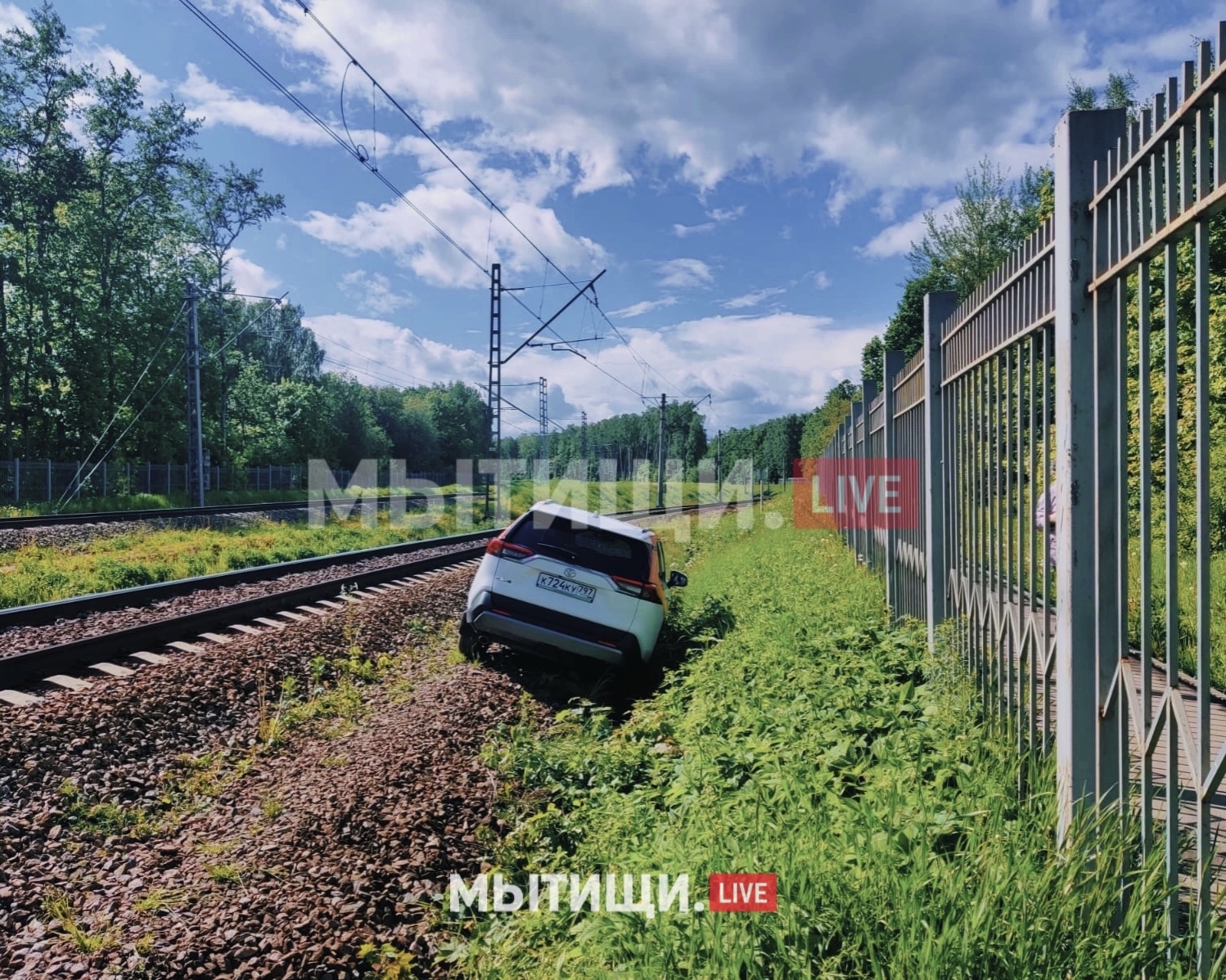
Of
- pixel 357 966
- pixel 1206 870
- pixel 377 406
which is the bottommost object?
pixel 357 966

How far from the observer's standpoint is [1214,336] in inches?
423

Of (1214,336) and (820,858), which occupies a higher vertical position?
(1214,336)

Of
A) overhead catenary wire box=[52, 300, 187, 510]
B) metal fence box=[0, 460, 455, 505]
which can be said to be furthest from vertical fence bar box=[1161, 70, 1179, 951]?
overhead catenary wire box=[52, 300, 187, 510]

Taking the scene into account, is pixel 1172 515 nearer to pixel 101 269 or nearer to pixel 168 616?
pixel 168 616

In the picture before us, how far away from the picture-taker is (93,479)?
35.2 meters

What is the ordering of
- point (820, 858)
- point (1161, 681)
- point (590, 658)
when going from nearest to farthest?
point (820, 858) → point (1161, 681) → point (590, 658)

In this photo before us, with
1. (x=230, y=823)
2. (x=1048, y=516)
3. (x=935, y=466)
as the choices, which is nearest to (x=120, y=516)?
(x=230, y=823)

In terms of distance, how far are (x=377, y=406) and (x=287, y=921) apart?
4032 inches

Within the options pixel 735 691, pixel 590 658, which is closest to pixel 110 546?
pixel 590 658

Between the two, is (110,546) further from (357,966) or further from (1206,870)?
(1206,870)

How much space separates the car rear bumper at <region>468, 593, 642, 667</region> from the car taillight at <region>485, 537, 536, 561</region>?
41 centimetres

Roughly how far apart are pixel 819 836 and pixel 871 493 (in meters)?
7.07

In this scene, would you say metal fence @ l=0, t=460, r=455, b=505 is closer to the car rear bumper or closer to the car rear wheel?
the car rear wheel

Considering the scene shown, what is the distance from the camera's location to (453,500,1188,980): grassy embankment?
224 cm
